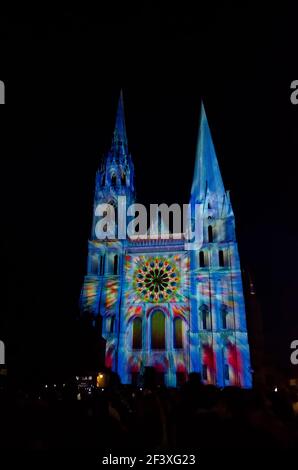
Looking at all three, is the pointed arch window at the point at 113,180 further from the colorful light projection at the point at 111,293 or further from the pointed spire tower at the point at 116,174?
the colorful light projection at the point at 111,293

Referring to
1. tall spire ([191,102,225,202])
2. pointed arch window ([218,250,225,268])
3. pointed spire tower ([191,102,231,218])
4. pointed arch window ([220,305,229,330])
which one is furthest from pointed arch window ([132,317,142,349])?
tall spire ([191,102,225,202])

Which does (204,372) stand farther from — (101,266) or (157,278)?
(101,266)

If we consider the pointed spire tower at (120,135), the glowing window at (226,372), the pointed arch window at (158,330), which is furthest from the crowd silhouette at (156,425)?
the pointed spire tower at (120,135)

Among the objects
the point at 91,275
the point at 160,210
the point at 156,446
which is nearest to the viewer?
the point at 156,446

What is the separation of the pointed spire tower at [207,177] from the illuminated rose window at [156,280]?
26.8ft

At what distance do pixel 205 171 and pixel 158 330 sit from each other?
18284 millimetres

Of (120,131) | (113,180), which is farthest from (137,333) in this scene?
(120,131)

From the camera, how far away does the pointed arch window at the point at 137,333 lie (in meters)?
36.8

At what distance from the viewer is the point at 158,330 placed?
3722 centimetres

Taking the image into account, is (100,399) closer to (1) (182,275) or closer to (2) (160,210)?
(1) (182,275)
